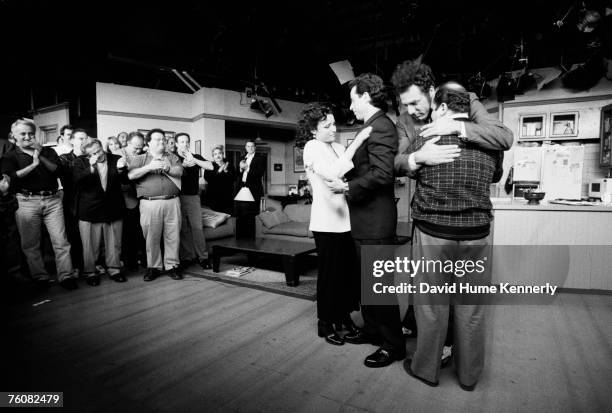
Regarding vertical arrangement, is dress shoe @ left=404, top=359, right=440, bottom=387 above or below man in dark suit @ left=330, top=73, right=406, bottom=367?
below

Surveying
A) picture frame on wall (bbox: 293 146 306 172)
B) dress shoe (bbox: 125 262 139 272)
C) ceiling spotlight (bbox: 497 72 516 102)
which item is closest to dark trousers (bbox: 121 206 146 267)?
dress shoe (bbox: 125 262 139 272)

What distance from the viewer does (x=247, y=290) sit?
3.58 m

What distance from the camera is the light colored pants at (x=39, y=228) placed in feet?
11.1

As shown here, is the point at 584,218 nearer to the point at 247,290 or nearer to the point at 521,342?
the point at 521,342

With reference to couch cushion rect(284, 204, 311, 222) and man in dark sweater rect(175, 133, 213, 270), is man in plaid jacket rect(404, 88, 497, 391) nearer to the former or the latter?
man in dark sweater rect(175, 133, 213, 270)

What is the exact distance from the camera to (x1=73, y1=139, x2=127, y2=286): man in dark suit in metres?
3.62

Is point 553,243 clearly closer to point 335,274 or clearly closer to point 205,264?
point 335,274

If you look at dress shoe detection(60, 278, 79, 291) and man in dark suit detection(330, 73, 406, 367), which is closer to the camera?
man in dark suit detection(330, 73, 406, 367)

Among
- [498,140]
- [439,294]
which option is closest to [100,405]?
[439,294]

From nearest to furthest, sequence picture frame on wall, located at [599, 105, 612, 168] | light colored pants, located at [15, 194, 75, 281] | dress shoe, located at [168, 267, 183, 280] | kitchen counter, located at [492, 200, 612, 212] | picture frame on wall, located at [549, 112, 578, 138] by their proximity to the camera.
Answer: kitchen counter, located at [492, 200, 612, 212] < light colored pants, located at [15, 194, 75, 281] < dress shoe, located at [168, 267, 183, 280] < picture frame on wall, located at [599, 105, 612, 168] < picture frame on wall, located at [549, 112, 578, 138]

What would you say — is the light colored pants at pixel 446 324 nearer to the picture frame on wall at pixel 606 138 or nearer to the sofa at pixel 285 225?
the sofa at pixel 285 225

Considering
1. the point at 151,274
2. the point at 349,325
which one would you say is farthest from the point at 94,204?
the point at 349,325

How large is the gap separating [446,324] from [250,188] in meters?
4.30

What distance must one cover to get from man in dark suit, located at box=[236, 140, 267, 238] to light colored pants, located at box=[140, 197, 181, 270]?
1083mm
